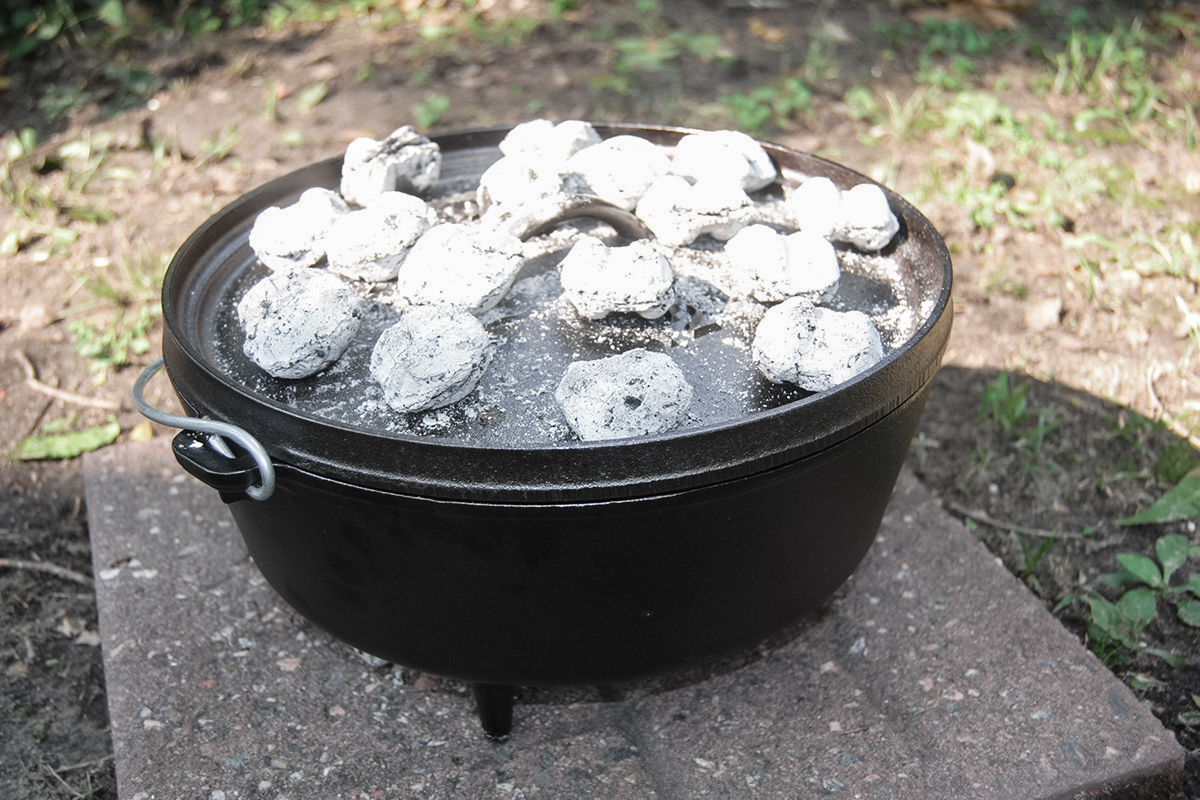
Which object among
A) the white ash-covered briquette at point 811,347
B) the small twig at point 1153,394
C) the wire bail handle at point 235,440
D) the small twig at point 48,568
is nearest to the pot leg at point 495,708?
the wire bail handle at point 235,440

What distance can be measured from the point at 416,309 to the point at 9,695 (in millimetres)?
1087

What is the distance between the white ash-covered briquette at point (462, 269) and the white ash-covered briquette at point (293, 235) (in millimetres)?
184

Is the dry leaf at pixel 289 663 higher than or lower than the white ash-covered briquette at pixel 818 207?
lower

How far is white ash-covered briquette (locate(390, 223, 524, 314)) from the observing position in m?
1.17

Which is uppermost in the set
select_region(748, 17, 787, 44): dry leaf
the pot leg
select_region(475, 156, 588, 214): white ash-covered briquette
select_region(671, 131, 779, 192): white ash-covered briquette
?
select_region(475, 156, 588, 214): white ash-covered briquette

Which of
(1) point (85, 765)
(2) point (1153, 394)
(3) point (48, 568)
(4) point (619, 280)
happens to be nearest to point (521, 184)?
(4) point (619, 280)

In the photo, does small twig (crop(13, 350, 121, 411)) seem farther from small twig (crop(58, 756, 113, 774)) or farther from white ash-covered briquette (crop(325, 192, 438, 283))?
white ash-covered briquette (crop(325, 192, 438, 283))

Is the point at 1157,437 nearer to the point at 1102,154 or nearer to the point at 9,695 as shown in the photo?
the point at 1102,154

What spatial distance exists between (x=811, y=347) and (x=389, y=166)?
720 mm

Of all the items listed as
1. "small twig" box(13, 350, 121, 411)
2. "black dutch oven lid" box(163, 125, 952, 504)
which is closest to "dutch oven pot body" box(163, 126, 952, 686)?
"black dutch oven lid" box(163, 125, 952, 504)

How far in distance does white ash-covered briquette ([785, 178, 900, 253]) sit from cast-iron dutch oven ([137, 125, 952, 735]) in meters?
A: 0.07

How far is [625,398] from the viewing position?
1.00 m

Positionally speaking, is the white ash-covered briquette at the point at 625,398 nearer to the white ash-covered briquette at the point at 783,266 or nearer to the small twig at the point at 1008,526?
the white ash-covered briquette at the point at 783,266

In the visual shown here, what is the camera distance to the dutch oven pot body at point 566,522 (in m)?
0.96
